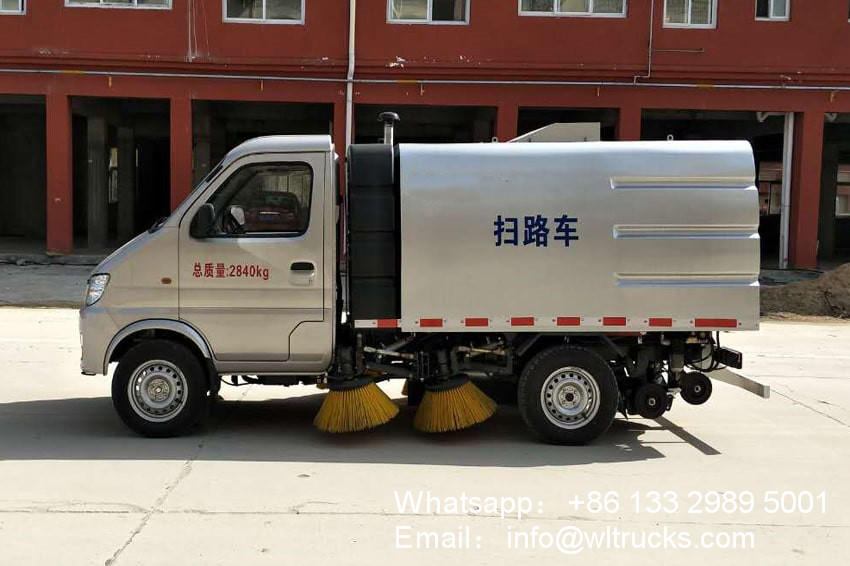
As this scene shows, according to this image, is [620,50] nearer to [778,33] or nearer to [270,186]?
[778,33]

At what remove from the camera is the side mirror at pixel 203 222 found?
696cm

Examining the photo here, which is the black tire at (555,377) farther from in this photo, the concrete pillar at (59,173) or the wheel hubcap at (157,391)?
the concrete pillar at (59,173)

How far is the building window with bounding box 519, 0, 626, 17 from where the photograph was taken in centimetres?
2098

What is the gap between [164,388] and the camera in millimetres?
7160

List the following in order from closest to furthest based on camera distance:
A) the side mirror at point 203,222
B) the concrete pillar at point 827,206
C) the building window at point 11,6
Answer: the side mirror at point 203,222 < the building window at point 11,6 < the concrete pillar at point 827,206

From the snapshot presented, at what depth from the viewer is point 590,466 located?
6652 mm

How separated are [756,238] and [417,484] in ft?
11.0

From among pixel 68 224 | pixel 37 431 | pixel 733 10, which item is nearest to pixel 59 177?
pixel 68 224

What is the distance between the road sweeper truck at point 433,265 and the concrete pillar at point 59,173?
15.7 m

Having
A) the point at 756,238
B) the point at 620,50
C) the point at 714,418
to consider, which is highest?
the point at 620,50

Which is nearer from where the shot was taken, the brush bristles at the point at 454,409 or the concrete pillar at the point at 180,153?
the brush bristles at the point at 454,409

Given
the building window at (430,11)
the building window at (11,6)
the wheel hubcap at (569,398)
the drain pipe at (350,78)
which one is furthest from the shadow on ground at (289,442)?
the building window at (11,6)

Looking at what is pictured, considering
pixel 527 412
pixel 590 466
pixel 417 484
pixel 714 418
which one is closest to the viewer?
pixel 417 484

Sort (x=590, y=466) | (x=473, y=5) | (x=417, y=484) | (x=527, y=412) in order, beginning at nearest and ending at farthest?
(x=417, y=484)
(x=590, y=466)
(x=527, y=412)
(x=473, y=5)
